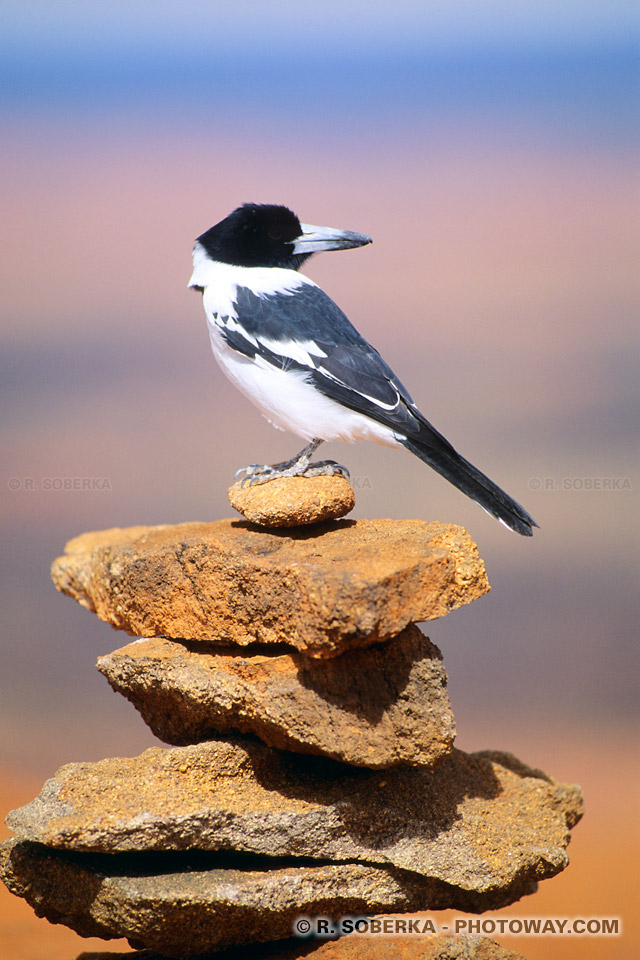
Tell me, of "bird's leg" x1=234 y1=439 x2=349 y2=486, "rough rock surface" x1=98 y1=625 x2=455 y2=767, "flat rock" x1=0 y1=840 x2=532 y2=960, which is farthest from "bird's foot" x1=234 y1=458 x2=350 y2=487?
"flat rock" x1=0 y1=840 x2=532 y2=960

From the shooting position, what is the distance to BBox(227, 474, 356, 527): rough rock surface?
14.1ft

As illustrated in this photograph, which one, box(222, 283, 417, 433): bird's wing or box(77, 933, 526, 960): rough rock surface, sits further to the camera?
box(222, 283, 417, 433): bird's wing

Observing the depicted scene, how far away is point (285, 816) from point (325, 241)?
114 inches

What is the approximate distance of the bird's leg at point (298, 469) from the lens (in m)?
4.61

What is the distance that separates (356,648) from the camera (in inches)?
155

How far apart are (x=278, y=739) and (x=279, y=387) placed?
1675 mm

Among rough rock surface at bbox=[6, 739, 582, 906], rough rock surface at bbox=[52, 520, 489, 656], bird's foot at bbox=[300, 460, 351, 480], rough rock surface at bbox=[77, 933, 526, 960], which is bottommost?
rough rock surface at bbox=[77, 933, 526, 960]

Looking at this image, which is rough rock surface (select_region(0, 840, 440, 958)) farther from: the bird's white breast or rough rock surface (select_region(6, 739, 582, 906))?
the bird's white breast

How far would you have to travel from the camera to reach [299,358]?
448cm

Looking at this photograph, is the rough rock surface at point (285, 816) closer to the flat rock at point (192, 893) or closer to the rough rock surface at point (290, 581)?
the flat rock at point (192, 893)

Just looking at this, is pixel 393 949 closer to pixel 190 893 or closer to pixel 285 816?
pixel 285 816

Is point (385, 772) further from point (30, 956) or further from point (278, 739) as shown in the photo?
point (30, 956)

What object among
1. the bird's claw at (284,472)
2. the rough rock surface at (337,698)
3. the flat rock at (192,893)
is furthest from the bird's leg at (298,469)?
the flat rock at (192,893)

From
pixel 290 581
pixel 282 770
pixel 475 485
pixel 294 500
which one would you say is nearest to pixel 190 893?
pixel 282 770
